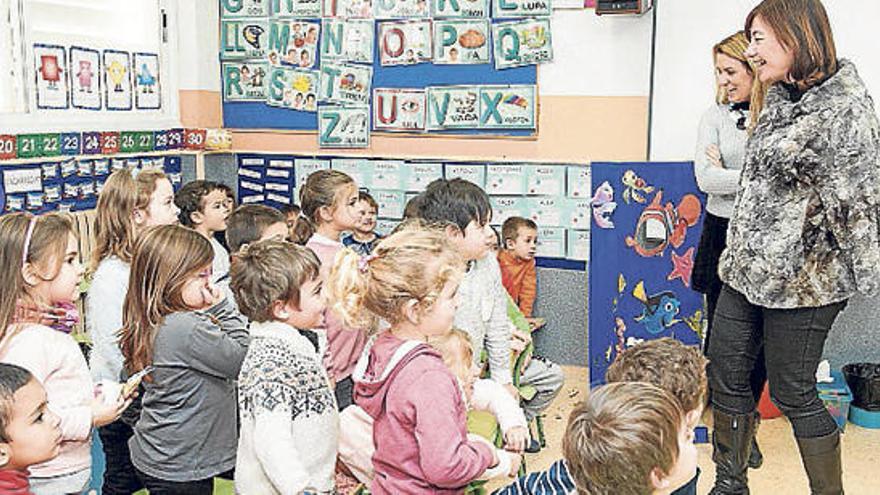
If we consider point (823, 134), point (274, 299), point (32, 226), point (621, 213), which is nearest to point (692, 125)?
point (621, 213)

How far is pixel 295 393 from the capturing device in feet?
6.60

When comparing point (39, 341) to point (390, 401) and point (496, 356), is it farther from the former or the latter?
point (496, 356)

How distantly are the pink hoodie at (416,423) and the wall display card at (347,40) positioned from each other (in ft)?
9.89

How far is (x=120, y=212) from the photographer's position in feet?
9.36

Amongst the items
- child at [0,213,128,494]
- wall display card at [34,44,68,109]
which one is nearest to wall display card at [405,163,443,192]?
wall display card at [34,44,68,109]

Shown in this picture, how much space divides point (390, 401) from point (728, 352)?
1166mm

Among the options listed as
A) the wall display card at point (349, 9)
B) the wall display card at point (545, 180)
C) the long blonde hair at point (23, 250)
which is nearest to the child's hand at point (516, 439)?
the long blonde hair at point (23, 250)

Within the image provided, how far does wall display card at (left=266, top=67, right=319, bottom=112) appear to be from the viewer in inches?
188

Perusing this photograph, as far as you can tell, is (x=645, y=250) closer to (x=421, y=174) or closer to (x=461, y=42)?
(x=421, y=174)

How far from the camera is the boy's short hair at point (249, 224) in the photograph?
3182mm

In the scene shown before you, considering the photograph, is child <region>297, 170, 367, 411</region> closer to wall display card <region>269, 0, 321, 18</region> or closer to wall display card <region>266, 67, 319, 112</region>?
wall display card <region>266, 67, 319, 112</region>

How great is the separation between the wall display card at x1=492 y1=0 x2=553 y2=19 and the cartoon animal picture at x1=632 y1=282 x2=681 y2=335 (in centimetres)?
144

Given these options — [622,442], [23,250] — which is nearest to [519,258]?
[23,250]

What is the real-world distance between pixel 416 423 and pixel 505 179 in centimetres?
280
